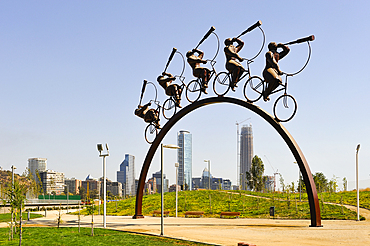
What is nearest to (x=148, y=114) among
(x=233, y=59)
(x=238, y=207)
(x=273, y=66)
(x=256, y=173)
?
(x=233, y=59)

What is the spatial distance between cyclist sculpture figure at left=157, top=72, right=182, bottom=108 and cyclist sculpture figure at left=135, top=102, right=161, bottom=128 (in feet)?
7.60

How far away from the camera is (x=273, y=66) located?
19344 millimetres

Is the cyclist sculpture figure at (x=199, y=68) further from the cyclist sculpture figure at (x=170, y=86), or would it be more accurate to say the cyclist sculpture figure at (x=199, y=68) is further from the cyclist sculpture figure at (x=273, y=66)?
the cyclist sculpture figure at (x=273, y=66)

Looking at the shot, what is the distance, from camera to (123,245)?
14.9 m

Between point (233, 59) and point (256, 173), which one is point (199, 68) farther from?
point (256, 173)

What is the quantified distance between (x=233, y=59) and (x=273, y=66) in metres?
2.99

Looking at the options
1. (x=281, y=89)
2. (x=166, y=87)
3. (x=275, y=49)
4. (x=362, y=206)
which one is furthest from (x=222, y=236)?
(x=362, y=206)

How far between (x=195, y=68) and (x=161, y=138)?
606 centimetres

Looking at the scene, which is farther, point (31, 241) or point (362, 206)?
point (362, 206)

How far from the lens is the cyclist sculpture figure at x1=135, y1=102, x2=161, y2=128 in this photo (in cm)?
2867

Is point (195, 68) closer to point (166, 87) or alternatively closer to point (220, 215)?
point (166, 87)

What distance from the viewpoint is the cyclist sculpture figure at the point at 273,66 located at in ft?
63.0

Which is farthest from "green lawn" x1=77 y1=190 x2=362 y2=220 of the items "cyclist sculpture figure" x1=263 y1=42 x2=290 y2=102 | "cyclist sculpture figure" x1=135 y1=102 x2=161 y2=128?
"cyclist sculpture figure" x1=263 y1=42 x2=290 y2=102

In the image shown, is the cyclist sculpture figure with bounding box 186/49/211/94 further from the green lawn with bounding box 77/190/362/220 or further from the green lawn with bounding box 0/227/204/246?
the green lawn with bounding box 77/190/362/220
